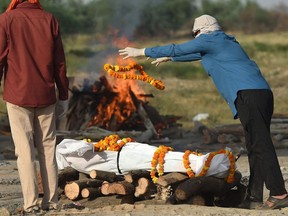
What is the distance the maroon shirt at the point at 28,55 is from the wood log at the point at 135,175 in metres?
1.32

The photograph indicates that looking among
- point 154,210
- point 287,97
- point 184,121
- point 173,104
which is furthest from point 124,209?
point 287,97

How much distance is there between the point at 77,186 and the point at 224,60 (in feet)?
6.35

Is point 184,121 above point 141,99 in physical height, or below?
below

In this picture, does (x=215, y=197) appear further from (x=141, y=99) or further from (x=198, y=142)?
(x=141, y=99)

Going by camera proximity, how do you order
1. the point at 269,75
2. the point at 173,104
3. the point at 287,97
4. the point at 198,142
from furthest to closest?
the point at 269,75
the point at 287,97
the point at 173,104
the point at 198,142

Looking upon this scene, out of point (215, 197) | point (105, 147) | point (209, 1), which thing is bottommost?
point (209, 1)

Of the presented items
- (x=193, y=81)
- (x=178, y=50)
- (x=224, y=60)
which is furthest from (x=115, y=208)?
(x=193, y=81)

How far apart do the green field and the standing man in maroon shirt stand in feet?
40.8

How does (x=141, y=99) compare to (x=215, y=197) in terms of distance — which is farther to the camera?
(x=141, y=99)

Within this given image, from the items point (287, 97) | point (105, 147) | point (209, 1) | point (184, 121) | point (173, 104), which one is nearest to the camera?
point (105, 147)

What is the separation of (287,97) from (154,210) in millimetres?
18835

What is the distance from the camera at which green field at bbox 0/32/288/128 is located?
905 inches

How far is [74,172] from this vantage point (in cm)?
882

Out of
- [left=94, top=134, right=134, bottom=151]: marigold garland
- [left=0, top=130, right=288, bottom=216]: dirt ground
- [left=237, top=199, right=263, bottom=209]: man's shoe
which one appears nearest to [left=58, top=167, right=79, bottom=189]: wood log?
[left=0, top=130, right=288, bottom=216]: dirt ground
